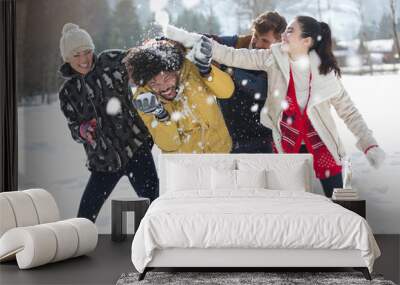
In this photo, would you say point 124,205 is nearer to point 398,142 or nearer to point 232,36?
point 232,36

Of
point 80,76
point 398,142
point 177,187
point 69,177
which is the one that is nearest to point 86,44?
point 80,76

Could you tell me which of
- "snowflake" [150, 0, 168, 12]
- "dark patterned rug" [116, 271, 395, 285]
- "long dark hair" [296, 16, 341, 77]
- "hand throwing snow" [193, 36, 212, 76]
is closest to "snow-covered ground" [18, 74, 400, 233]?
"long dark hair" [296, 16, 341, 77]

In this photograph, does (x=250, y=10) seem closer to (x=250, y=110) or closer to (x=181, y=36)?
(x=181, y=36)

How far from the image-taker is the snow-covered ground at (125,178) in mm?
7660

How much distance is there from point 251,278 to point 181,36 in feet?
10.9

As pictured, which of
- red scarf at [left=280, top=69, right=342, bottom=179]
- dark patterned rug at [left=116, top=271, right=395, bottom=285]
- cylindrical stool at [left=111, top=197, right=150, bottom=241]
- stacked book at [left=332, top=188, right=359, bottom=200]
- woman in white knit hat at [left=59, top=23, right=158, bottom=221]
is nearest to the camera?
dark patterned rug at [left=116, top=271, right=395, bottom=285]

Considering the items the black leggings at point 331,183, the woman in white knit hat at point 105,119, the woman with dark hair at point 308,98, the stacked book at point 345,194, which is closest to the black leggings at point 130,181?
the woman in white knit hat at point 105,119

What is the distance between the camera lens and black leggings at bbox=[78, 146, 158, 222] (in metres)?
7.73

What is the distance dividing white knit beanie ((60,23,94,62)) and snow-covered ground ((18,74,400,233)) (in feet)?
1.90

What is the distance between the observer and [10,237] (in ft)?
18.8

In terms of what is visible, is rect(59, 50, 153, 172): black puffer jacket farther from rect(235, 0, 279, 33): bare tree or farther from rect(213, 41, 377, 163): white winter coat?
rect(235, 0, 279, 33): bare tree

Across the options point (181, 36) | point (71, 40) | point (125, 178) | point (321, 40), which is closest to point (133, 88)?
point (181, 36)

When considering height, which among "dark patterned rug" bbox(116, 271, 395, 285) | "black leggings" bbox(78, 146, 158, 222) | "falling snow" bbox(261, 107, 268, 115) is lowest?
"dark patterned rug" bbox(116, 271, 395, 285)

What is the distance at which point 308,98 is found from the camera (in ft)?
25.0
